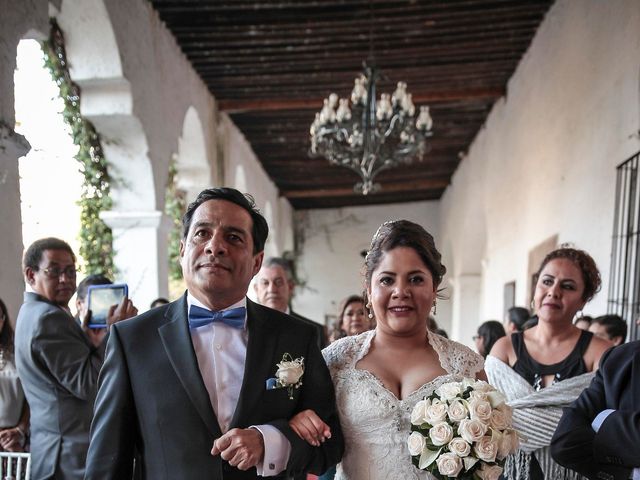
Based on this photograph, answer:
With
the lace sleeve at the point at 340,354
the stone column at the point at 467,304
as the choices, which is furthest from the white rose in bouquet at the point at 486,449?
the stone column at the point at 467,304

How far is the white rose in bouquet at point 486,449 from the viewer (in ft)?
5.77

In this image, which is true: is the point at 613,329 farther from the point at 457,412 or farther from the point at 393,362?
the point at 457,412

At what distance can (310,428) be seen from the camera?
172 centimetres

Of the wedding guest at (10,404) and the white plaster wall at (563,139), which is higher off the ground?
the white plaster wall at (563,139)

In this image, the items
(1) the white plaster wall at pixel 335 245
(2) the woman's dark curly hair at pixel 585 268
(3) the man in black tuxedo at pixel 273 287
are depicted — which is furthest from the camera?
(1) the white plaster wall at pixel 335 245

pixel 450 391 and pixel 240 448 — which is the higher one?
pixel 450 391

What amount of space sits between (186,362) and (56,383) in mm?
1411

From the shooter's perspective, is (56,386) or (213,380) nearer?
(213,380)

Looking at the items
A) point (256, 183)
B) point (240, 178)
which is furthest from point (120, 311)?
point (256, 183)

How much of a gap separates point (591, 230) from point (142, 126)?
4.61m

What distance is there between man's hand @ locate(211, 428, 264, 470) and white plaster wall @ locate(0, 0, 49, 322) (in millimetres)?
2252

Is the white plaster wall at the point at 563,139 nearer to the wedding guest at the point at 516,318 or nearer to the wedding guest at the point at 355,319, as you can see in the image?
the wedding guest at the point at 516,318

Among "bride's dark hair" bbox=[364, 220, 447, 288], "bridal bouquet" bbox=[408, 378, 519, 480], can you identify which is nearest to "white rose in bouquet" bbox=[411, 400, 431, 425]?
"bridal bouquet" bbox=[408, 378, 519, 480]

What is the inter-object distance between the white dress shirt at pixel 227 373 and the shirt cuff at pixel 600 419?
1055 millimetres
